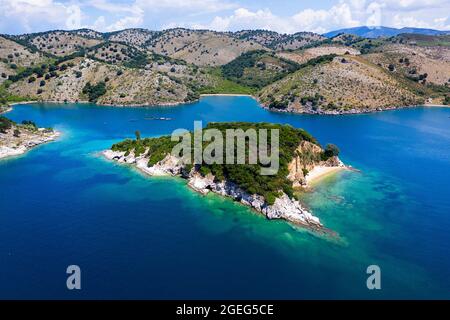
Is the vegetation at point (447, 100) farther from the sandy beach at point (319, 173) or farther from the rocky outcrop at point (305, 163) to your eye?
the sandy beach at point (319, 173)

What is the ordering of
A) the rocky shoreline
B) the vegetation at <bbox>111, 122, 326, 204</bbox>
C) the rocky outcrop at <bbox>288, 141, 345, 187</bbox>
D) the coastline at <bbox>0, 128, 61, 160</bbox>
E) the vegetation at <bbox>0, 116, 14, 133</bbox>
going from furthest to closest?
the vegetation at <bbox>0, 116, 14, 133</bbox>, the coastline at <bbox>0, 128, 61, 160</bbox>, the rocky outcrop at <bbox>288, 141, 345, 187</bbox>, the vegetation at <bbox>111, 122, 326, 204</bbox>, the rocky shoreline

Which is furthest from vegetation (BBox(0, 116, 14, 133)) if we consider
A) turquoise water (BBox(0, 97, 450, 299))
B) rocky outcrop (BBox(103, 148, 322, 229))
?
rocky outcrop (BBox(103, 148, 322, 229))

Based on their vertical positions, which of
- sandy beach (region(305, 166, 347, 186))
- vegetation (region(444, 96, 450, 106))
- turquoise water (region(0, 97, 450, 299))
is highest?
vegetation (region(444, 96, 450, 106))

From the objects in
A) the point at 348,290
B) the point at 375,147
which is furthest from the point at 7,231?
the point at 375,147

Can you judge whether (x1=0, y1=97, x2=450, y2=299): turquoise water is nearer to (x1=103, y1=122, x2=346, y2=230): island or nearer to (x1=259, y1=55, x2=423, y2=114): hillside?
(x1=103, y1=122, x2=346, y2=230): island

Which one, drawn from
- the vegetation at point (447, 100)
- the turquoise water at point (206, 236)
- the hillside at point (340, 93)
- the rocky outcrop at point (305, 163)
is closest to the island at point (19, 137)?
the turquoise water at point (206, 236)

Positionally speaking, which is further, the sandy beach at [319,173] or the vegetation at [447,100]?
the vegetation at [447,100]

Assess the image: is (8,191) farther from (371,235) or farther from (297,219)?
(371,235)

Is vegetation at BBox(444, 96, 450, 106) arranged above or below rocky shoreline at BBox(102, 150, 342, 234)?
above
